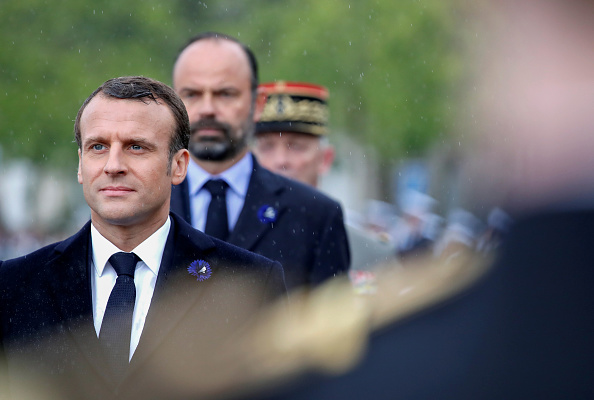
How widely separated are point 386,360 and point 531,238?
234 millimetres

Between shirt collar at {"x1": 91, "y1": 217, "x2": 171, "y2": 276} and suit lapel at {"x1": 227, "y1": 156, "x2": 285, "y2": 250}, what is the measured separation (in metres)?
1.13

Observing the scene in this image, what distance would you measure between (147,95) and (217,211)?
1375mm

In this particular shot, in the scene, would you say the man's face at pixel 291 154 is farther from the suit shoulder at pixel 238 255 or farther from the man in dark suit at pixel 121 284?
the man in dark suit at pixel 121 284

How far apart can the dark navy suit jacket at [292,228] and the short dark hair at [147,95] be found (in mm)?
1105

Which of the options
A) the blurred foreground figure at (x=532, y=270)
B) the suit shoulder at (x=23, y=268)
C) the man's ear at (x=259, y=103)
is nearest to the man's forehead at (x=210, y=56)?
the man's ear at (x=259, y=103)

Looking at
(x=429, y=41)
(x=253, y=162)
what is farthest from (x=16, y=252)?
(x=253, y=162)

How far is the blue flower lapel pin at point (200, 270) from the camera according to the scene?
2.78m

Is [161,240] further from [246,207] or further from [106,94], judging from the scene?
[246,207]

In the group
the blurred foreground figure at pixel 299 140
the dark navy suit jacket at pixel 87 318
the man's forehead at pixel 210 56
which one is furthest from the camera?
the blurred foreground figure at pixel 299 140

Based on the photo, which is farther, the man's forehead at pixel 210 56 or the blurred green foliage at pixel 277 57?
the blurred green foliage at pixel 277 57

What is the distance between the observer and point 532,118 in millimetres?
1121

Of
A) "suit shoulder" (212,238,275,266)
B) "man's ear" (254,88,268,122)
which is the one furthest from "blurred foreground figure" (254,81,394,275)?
"suit shoulder" (212,238,275,266)

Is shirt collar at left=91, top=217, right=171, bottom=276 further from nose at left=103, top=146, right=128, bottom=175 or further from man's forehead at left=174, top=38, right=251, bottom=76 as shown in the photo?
man's forehead at left=174, top=38, right=251, bottom=76

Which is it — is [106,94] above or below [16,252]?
above
